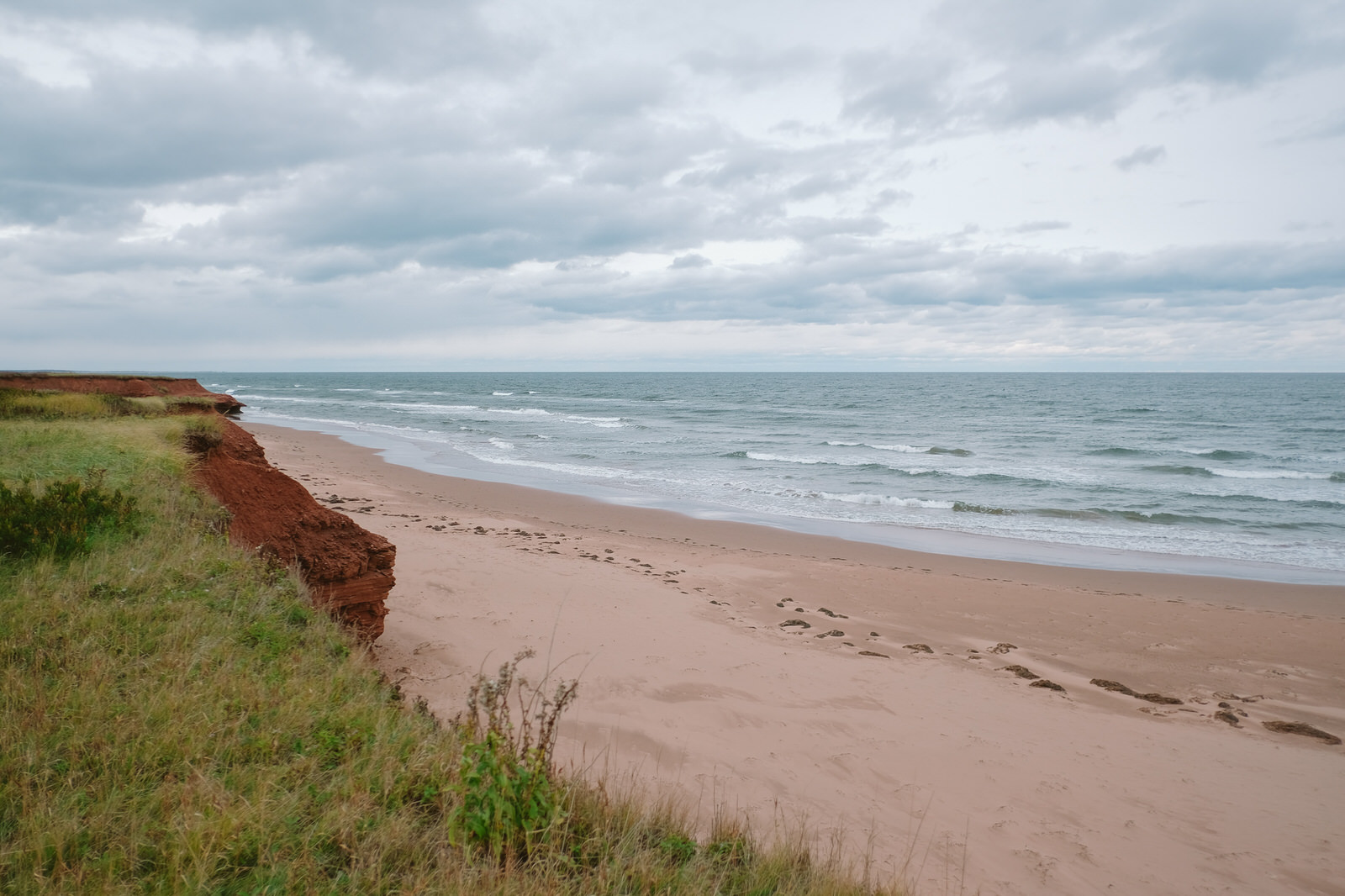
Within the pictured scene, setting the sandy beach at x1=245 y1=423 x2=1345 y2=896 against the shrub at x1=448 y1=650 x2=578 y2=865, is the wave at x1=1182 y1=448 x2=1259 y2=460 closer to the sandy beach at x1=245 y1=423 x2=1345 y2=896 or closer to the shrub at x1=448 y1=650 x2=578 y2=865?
the sandy beach at x1=245 y1=423 x2=1345 y2=896

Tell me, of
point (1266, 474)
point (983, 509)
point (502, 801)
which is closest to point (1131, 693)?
point (502, 801)

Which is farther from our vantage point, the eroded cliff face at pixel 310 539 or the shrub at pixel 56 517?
the eroded cliff face at pixel 310 539

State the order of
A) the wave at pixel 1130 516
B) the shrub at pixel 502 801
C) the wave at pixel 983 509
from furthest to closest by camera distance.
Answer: the wave at pixel 983 509, the wave at pixel 1130 516, the shrub at pixel 502 801

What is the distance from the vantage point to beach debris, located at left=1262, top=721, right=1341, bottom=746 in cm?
718

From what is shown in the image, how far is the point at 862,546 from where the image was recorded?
16.1 m

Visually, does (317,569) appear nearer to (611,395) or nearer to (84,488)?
(84,488)

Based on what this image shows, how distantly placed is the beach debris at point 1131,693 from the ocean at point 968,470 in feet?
23.7

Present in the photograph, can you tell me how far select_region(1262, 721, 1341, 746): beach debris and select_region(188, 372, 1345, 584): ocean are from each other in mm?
7692

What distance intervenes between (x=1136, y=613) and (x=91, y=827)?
12885mm

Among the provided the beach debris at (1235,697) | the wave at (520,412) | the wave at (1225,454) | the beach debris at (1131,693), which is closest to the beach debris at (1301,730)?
the beach debris at (1235,697)

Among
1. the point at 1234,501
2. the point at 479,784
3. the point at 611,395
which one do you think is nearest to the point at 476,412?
the point at 611,395

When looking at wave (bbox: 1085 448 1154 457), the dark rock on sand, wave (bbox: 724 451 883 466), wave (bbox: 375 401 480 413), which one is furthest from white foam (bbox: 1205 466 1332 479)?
wave (bbox: 375 401 480 413)

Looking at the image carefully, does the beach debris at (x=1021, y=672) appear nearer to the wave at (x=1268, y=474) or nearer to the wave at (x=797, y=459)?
the wave at (x=797, y=459)

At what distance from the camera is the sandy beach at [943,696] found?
516 centimetres
